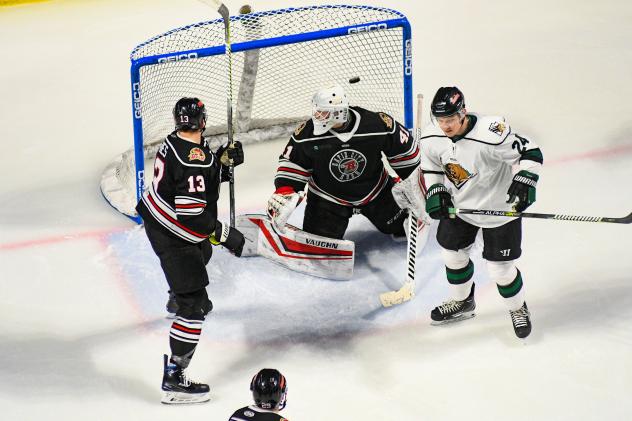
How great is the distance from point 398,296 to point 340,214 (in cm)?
51

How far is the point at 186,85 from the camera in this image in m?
5.67

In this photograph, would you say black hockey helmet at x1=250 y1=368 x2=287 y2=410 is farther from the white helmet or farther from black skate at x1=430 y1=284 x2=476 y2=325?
the white helmet

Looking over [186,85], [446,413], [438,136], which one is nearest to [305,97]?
[186,85]

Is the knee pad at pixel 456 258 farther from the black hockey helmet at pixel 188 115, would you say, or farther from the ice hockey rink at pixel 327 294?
the black hockey helmet at pixel 188 115

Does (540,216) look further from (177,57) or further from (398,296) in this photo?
(177,57)

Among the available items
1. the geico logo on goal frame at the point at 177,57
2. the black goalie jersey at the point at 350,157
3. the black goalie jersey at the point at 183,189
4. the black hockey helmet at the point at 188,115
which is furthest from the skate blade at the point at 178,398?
the geico logo on goal frame at the point at 177,57

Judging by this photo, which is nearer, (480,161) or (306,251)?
(480,161)

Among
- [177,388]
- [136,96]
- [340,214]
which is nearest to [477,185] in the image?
[340,214]

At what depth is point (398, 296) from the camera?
463 cm

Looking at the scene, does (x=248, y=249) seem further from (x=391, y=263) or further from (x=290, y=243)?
(x=391, y=263)

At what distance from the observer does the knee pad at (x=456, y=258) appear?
435 centimetres

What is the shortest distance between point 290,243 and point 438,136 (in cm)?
108

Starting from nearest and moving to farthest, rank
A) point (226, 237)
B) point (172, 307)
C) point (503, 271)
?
point (503, 271) < point (226, 237) < point (172, 307)

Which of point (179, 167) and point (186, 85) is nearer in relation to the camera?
point (179, 167)
